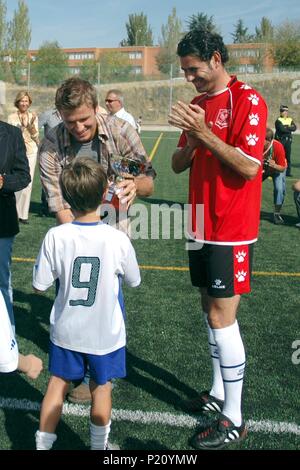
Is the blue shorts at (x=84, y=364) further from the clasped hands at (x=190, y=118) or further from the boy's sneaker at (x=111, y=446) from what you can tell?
the clasped hands at (x=190, y=118)

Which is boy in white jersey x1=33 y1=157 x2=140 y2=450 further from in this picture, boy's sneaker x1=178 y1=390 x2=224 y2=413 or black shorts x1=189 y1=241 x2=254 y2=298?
boy's sneaker x1=178 y1=390 x2=224 y2=413

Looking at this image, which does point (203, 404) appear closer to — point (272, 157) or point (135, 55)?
point (272, 157)

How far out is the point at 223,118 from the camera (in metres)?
3.13

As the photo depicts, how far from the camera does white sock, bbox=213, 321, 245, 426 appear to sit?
10.7 feet

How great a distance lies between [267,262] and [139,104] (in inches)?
1969

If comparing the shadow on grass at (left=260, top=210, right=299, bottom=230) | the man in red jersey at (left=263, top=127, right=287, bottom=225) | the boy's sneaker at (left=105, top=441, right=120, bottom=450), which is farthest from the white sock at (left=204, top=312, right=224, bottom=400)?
the shadow on grass at (left=260, top=210, right=299, bottom=230)

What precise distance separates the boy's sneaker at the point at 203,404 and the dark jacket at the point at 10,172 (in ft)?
5.82

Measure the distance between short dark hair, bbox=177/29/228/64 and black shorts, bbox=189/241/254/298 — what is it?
109cm

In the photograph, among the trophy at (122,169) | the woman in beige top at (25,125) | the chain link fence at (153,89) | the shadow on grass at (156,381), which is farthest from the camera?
the chain link fence at (153,89)

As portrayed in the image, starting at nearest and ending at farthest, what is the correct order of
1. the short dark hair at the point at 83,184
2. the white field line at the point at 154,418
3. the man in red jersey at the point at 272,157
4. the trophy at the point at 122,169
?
the short dark hair at the point at 83,184 < the trophy at the point at 122,169 < the white field line at the point at 154,418 < the man in red jersey at the point at 272,157

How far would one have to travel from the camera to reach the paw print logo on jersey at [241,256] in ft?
10.5

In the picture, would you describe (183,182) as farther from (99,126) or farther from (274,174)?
(99,126)

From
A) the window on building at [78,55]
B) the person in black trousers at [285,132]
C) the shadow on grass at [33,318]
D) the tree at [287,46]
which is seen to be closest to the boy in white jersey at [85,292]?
the shadow on grass at [33,318]

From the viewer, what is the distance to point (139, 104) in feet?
182
